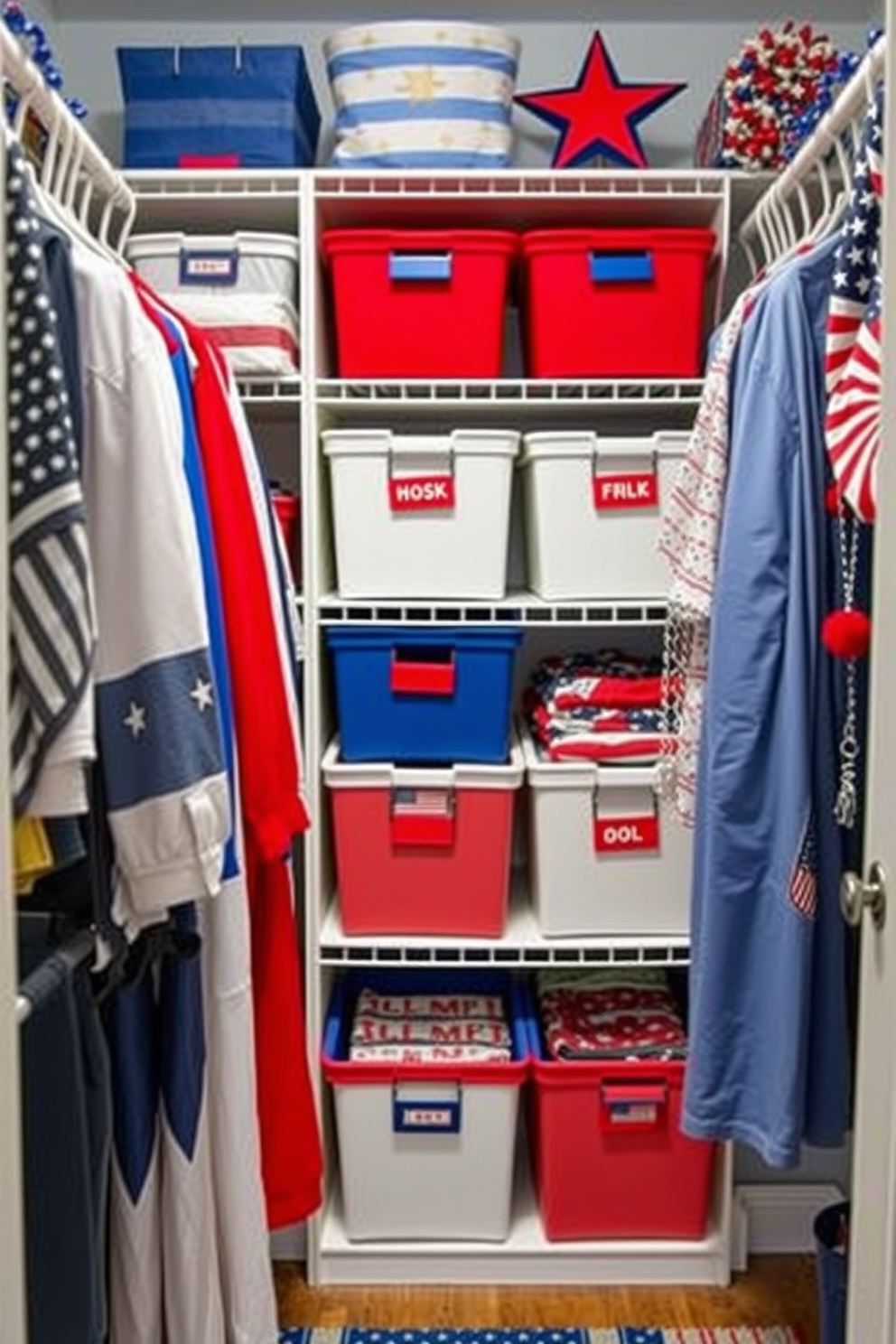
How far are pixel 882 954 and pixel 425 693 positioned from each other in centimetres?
113

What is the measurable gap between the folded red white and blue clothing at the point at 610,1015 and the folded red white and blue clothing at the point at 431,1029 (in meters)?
0.10

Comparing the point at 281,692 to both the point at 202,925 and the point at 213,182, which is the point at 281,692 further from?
the point at 213,182

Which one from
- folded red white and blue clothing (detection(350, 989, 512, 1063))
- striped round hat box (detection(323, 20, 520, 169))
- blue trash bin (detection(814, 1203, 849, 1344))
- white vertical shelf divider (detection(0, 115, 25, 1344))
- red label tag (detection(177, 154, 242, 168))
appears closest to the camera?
white vertical shelf divider (detection(0, 115, 25, 1344))

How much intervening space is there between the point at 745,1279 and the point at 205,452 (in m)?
1.82

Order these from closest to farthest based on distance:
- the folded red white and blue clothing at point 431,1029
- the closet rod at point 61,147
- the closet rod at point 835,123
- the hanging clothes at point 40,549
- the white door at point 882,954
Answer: the hanging clothes at point 40,549 < the white door at point 882,954 < the closet rod at point 61,147 < the closet rod at point 835,123 < the folded red white and blue clothing at point 431,1029

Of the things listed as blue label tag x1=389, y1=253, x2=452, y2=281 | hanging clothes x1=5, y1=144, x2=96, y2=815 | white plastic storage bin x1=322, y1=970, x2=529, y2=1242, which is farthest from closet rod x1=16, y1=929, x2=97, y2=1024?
blue label tag x1=389, y1=253, x2=452, y2=281

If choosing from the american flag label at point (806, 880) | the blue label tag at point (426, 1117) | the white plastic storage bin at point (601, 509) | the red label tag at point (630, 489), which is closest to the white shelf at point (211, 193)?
the white plastic storage bin at point (601, 509)

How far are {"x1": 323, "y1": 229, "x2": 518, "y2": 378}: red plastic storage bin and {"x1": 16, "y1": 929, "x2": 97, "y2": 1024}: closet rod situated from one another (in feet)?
4.22

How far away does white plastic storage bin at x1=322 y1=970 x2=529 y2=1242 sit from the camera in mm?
2180

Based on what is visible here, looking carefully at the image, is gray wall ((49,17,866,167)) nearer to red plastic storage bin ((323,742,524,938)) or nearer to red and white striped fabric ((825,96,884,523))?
red and white striped fabric ((825,96,884,523))

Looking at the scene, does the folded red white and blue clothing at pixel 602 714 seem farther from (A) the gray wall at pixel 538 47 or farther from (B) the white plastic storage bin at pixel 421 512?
(A) the gray wall at pixel 538 47

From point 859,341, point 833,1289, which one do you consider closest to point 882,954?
point 859,341

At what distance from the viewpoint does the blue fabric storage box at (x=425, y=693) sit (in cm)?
215

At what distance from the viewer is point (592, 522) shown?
2.14m
